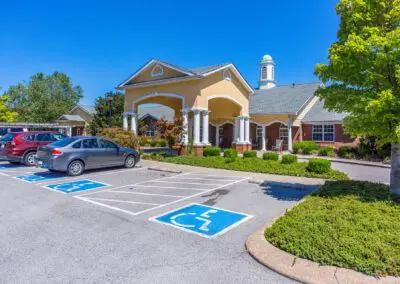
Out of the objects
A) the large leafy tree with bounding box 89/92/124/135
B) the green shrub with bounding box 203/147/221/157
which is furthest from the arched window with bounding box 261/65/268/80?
the green shrub with bounding box 203/147/221/157

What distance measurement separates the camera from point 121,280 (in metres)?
3.61

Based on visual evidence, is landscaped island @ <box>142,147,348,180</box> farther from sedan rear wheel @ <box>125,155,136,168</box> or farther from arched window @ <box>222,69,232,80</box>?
arched window @ <box>222,69,232,80</box>

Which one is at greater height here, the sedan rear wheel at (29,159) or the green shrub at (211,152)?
the green shrub at (211,152)

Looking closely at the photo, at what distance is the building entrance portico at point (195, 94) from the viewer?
18.2m

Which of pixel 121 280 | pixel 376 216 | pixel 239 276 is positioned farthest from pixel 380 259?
pixel 121 280

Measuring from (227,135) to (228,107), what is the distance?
4664mm

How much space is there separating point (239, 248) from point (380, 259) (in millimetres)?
2069

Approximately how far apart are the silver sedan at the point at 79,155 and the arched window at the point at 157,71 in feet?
28.0

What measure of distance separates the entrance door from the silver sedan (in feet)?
52.6

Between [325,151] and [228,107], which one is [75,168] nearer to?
[228,107]

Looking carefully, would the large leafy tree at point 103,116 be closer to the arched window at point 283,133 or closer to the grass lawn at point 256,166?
the grass lawn at point 256,166

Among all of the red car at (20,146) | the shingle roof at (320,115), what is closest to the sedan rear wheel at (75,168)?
the red car at (20,146)

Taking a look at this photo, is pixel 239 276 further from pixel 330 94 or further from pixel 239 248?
pixel 330 94

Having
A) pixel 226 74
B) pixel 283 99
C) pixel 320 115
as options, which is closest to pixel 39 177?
pixel 226 74
